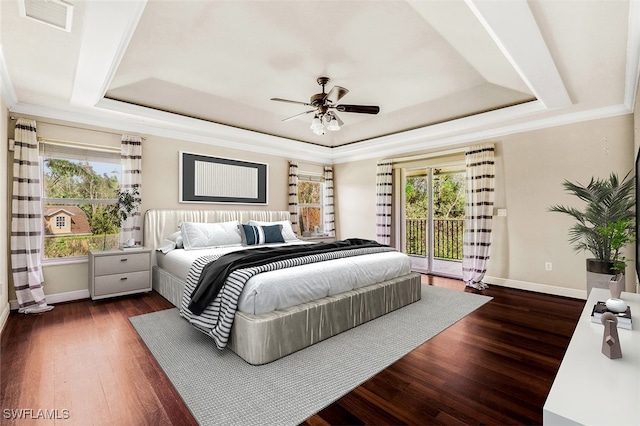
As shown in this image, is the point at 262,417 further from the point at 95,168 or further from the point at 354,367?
the point at 95,168

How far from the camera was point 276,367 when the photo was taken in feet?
7.37

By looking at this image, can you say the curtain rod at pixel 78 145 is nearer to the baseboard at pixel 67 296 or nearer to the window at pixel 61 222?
the window at pixel 61 222

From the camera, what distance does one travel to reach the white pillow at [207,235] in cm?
414

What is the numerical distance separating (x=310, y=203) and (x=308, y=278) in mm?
4228

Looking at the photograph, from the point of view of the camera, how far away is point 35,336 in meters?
2.79

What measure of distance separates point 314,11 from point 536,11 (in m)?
1.57

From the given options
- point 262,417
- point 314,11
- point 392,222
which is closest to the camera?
point 262,417

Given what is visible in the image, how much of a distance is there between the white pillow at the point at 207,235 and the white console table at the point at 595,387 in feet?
12.9

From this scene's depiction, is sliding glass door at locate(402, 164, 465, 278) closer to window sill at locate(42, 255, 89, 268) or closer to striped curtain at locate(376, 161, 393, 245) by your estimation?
striped curtain at locate(376, 161, 393, 245)

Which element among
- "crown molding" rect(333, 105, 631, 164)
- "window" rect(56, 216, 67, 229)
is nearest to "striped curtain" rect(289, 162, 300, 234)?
"crown molding" rect(333, 105, 631, 164)

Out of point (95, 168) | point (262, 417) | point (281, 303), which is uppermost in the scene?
point (95, 168)

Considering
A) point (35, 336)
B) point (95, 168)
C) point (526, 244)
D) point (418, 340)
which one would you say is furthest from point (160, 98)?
point (526, 244)

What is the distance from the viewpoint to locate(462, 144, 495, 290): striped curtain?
4.64 m

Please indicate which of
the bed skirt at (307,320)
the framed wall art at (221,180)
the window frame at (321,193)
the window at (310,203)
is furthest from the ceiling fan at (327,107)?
the window at (310,203)
